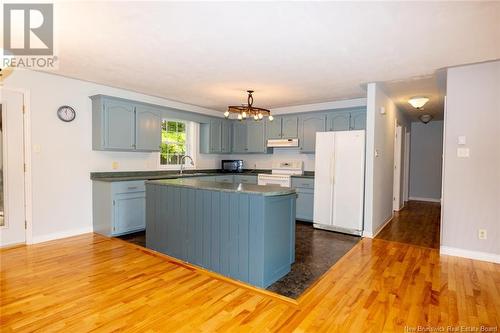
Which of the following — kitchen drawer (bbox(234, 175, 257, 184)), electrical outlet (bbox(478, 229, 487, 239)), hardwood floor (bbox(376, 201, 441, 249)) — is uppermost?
kitchen drawer (bbox(234, 175, 257, 184))

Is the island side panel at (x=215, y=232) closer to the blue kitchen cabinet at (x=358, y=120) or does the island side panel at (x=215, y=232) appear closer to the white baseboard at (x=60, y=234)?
the white baseboard at (x=60, y=234)

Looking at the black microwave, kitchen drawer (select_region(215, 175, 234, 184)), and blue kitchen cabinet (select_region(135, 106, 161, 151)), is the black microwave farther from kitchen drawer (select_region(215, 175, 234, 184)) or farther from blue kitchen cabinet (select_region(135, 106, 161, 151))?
blue kitchen cabinet (select_region(135, 106, 161, 151))

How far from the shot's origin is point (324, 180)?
467cm

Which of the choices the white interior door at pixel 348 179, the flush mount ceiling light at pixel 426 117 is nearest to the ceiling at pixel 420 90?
the flush mount ceiling light at pixel 426 117

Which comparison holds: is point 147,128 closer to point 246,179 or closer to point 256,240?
point 246,179

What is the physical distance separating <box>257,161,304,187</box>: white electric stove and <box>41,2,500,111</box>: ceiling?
6.24ft

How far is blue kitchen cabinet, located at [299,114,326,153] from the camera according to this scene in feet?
17.5

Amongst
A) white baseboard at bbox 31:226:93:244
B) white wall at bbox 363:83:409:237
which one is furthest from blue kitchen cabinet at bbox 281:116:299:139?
white baseboard at bbox 31:226:93:244

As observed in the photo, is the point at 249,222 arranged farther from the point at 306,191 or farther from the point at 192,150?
the point at 192,150

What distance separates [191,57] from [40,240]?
3210mm

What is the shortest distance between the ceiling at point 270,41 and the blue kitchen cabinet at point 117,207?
1.59 meters

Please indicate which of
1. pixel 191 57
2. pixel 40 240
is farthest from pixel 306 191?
pixel 40 240

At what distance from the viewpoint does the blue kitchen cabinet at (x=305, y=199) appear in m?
5.06

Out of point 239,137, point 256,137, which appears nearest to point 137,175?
point 239,137
